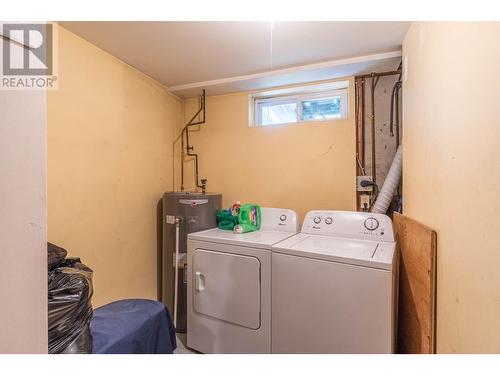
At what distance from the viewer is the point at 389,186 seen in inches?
74.1

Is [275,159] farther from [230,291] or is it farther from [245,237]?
[230,291]

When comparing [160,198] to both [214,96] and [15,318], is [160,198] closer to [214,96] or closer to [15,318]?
[214,96]

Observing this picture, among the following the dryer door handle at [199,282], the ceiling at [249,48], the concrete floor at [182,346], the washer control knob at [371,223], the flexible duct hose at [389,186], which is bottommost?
the concrete floor at [182,346]

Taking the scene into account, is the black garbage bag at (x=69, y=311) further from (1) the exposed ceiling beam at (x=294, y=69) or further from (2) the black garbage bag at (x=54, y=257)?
(1) the exposed ceiling beam at (x=294, y=69)

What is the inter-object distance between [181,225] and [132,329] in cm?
90

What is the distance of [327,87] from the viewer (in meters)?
2.25

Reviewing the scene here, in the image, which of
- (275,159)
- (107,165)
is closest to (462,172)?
(275,159)

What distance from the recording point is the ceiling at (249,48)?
1541 mm

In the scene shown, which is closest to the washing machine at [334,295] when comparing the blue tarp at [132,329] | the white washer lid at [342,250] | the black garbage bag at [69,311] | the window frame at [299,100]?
the white washer lid at [342,250]

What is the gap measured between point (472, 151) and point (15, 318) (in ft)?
4.30

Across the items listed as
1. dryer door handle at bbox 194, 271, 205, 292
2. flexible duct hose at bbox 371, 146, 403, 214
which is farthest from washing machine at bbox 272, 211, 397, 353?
dryer door handle at bbox 194, 271, 205, 292

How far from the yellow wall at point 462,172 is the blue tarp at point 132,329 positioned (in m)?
1.45

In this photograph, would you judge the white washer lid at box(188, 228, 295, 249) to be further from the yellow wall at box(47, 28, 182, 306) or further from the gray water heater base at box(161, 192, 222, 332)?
the yellow wall at box(47, 28, 182, 306)

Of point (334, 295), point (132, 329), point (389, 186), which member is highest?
point (389, 186)
